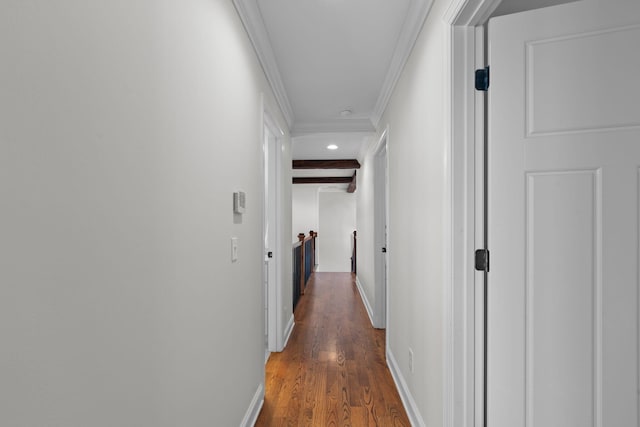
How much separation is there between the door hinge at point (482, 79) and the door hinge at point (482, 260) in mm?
640

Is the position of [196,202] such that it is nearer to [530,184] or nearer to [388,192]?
[530,184]

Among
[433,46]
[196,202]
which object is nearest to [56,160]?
[196,202]

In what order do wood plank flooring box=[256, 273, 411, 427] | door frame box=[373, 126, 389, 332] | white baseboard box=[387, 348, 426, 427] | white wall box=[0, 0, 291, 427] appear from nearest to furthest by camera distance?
white wall box=[0, 0, 291, 427]
white baseboard box=[387, 348, 426, 427]
wood plank flooring box=[256, 273, 411, 427]
door frame box=[373, 126, 389, 332]

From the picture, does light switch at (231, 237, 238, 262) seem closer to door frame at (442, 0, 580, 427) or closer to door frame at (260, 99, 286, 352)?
door frame at (442, 0, 580, 427)

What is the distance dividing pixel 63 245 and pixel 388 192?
2.60m

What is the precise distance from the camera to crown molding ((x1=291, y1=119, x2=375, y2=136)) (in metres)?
3.85

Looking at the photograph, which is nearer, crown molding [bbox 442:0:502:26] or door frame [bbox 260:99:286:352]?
crown molding [bbox 442:0:502:26]

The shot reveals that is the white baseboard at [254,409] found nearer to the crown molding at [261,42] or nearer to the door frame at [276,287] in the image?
the door frame at [276,287]

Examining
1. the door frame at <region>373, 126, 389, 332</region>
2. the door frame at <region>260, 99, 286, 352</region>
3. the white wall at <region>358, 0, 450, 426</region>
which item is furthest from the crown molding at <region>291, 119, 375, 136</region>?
the white wall at <region>358, 0, 450, 426</region>

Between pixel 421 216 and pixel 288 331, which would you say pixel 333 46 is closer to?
pixel 421 216

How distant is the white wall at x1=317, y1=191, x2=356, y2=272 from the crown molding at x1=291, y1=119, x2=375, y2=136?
5.58 metres

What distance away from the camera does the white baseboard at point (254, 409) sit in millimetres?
1862

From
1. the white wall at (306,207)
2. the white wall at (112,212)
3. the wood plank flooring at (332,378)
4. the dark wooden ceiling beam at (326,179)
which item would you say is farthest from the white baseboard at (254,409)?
the white wall at (306,207)

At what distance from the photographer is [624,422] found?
1089mm
